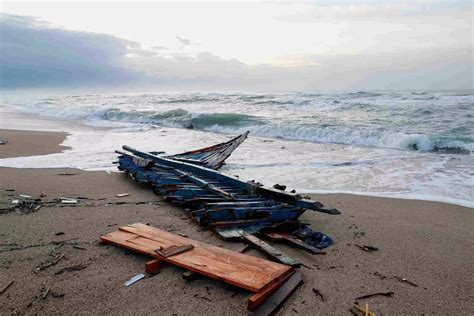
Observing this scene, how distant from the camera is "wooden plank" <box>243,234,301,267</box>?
11.2 ft

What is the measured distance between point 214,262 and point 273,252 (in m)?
0.68

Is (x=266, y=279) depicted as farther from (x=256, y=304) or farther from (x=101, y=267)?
(x=101, y=267)

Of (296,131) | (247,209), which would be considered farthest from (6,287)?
(296,131)

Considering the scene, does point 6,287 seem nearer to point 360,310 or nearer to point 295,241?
point 295,241

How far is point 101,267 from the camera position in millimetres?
3533

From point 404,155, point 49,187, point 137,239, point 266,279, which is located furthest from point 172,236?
point 404,155

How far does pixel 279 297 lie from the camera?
2910 mm

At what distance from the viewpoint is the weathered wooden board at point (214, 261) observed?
2961 millimetres

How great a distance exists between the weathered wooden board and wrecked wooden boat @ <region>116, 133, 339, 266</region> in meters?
0.37

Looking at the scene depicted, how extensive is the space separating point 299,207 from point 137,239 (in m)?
2.02

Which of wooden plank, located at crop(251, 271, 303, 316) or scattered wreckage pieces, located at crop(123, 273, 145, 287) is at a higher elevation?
scattered wreckage pieces, located at crop(123, 273, 145, 287)

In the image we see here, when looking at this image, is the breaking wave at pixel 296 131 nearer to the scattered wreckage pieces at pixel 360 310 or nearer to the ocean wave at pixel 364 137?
the ocean wave at pixel 364 137

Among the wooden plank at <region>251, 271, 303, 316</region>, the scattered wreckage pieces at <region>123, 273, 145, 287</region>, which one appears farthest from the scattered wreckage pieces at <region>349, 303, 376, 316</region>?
the scattered wreckage pieces at <region>123, 273, 145, 287</region>

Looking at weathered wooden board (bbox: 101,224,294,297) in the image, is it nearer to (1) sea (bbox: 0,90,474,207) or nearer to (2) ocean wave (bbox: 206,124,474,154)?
(1) sea (bbox: 0,90,474,207)
